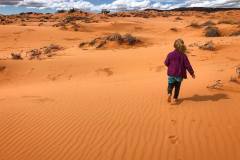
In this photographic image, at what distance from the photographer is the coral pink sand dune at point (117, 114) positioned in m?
4.79

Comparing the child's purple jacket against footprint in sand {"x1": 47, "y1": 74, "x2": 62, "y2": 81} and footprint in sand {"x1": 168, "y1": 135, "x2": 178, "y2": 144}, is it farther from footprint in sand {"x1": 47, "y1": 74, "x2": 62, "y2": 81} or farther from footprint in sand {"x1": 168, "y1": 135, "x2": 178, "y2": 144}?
footprint in sand {"x1": 47, "y1": 74, "x2": 62, "y2": 81}

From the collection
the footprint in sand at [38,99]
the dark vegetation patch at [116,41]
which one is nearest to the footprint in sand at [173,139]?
the footprint in sand at [38,99]

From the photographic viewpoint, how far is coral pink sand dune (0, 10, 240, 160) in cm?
479

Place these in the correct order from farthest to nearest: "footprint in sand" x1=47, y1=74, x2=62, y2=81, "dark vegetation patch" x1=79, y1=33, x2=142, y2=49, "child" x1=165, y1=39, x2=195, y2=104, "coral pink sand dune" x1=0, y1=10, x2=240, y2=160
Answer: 1. "dark vegetation patch" x1=79, y1=33, x2=142, y2=49
2. "footprint in sand" x1=47, y1=74, x2=62, y2=81
3. "child" x1=165, y1=39, x2=195, y2=104
4. "coral pink sand dune" x1=0, y1=10, x2=240, y2=160

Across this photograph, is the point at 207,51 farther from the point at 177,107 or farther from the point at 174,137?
the point at 174,137

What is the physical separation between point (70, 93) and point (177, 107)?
3.06 m

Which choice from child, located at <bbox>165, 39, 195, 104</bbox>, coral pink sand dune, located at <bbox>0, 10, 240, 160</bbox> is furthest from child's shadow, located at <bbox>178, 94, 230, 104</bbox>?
child, located at <bbox>165, 39, 195, 104</bbox>

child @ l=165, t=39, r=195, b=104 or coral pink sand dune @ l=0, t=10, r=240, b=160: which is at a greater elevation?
child @ l=165, t=39, r=195, b=104

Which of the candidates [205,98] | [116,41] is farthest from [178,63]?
[116,41]

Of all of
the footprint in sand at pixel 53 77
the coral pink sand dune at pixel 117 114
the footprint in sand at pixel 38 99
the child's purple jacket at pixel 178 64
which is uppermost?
the child's purple jacket at pixel 178 64

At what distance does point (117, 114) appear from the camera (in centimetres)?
644

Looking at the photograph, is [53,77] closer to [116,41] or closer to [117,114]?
[117,114]

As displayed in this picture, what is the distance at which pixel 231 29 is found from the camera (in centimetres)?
2272

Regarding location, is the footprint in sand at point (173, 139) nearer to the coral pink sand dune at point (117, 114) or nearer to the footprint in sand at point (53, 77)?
the coral pink sand dune at point (117, 114)
